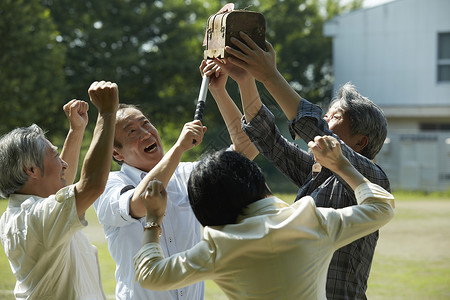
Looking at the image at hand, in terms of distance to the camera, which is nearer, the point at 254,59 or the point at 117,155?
the point at 254,59

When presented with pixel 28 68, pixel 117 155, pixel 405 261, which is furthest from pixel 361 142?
pixel 28 68

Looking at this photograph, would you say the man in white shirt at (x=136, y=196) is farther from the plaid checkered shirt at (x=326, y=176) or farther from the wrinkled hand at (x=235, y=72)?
the plaid checkered shirt at (x=326, y=176)

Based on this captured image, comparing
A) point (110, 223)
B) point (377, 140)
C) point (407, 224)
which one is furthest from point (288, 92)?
point (407, 224)

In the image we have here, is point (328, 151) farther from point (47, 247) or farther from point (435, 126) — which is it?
point (435, 126)

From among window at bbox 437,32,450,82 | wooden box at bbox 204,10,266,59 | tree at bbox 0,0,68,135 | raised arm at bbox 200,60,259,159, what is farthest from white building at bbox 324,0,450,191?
wooden box at bbox 204,10,266,59

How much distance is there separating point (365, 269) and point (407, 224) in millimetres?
10997

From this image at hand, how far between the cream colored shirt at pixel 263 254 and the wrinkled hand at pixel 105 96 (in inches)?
23.2

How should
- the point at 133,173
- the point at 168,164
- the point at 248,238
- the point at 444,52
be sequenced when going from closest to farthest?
the point at 248,238 < the point at 168,164 < the point at 133,173 < the point at 444,52

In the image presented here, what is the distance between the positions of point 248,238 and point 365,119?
3.08 feet

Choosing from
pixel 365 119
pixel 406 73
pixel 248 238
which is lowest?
pixel 406 73

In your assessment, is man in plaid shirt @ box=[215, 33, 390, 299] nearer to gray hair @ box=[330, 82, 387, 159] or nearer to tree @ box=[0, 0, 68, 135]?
gray hair @ box=[330, 82, 387, 159]

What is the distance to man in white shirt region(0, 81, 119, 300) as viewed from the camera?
2.18 metres

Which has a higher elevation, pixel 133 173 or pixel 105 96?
pixel 105 96

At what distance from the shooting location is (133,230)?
2676 mm
